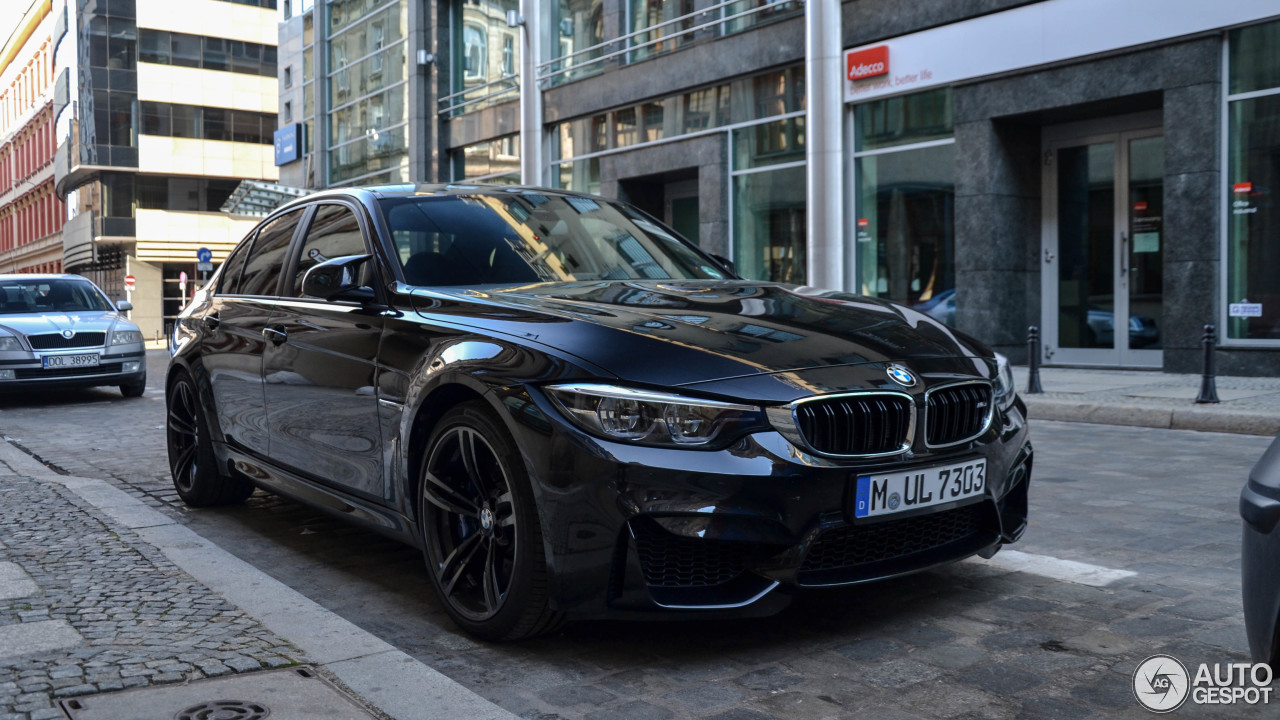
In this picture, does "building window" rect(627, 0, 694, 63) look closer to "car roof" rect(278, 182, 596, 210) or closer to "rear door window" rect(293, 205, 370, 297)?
"car roof" rect(278, 182, 596, 210)

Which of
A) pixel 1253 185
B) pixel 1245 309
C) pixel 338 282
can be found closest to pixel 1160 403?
pixel 1245 309

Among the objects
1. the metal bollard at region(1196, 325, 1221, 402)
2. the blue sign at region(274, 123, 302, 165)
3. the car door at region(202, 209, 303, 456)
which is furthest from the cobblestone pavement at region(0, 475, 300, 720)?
the blue sign at region(274, 123, 302, 165)

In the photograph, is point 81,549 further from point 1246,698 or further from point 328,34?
point 328,34

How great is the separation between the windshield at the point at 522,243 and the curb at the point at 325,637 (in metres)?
1.20

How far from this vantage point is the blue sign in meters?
35.9

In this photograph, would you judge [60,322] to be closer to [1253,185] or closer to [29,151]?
[1253,185]

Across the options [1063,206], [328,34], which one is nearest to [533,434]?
[1063,206]

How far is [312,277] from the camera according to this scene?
4305mm

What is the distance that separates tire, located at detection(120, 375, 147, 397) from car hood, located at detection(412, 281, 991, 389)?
10975 millimetres

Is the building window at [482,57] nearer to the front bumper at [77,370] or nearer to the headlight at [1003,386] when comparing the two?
the front bumper at [77,370]

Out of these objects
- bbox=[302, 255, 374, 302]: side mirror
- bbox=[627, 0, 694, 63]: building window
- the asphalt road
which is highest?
bbox=[627, 0, 694, 63]: building window

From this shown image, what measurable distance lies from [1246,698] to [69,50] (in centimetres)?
6187

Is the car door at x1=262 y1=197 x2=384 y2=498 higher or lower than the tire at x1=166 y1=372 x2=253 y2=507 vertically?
higher

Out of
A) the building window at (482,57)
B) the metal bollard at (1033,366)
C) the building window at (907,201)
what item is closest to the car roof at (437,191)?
the metal bollard at (1033,366)
